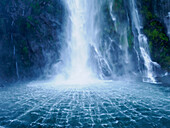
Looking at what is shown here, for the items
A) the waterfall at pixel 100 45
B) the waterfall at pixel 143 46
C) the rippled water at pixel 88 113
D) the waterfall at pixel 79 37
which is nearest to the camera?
the rippled water at pixel 88 113

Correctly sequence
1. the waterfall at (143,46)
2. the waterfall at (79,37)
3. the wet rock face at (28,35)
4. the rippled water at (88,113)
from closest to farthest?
the rippled water at (88,113), the waterfall at (143,46), the wet rock face at (28,35), the waterfall at (79,37)

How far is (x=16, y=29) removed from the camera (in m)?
14.4

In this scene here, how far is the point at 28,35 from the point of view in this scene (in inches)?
575

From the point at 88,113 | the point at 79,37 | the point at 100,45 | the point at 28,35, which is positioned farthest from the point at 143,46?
the point at 28,35

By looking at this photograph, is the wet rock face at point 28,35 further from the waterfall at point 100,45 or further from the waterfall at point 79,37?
the waterfall at point 100,45

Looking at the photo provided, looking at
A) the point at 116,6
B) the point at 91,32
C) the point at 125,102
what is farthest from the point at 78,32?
the point at 125,102

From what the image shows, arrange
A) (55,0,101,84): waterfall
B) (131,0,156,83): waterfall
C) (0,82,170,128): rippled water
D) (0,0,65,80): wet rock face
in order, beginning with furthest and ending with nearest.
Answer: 1. (55,0,101,84): waterfall
2. (0,0,65,80): wet rock face
3. (131,0,156,83): waterfall
4. (0,82,170,128): rippled water

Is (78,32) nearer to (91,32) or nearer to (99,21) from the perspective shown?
(91,32)

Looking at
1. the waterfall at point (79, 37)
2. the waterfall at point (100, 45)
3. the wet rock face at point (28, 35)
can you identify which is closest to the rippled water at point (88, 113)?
the waterfall at point (100, 45)

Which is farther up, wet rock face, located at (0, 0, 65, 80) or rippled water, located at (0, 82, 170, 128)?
wet rock face, located at (0, 0, 65, 80)

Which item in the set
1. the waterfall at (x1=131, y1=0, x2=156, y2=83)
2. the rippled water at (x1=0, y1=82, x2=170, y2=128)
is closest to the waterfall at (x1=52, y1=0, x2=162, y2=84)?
the waterfall at (x1=131, y1=0, x2=156, y2=83)

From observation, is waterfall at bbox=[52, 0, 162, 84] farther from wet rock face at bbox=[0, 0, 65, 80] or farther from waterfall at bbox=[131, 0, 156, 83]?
wet rock face at bbox=[0, 0, 65, 80]

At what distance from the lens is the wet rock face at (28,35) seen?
1409 centimetres

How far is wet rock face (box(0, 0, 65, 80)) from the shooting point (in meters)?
14.1
